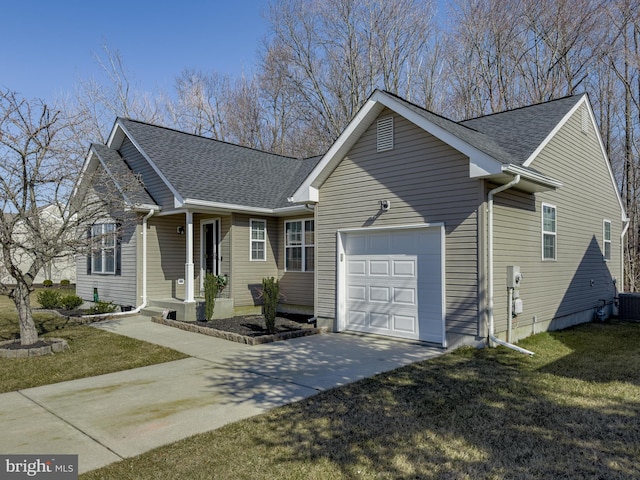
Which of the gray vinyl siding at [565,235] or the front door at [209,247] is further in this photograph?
the front door at [209,247]

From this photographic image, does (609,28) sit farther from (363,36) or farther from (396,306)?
(396,306)

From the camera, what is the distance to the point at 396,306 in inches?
360

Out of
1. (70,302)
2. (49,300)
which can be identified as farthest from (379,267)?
(49,300)

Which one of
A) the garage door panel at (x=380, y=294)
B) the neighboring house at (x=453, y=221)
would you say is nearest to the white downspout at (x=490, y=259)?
the neighboring house at (x=453, y=221)

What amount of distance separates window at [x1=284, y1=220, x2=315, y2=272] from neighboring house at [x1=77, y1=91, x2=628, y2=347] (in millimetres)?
39

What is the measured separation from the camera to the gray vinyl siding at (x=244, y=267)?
41.2 feet

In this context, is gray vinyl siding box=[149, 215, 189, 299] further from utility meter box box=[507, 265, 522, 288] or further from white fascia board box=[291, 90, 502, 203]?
utility meter box box=[507, 265, 522, 288]

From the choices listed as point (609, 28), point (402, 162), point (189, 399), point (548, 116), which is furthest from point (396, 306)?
point (609, 28)

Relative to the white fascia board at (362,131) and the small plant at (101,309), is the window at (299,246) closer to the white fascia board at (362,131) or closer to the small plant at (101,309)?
the white fascia board at (362,131)

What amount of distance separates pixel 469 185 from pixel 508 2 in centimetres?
1667

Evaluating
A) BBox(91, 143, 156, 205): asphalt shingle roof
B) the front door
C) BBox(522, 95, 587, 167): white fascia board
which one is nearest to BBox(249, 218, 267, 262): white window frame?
the front door

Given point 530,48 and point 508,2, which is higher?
point 508,2

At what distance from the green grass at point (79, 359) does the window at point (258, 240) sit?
4561mm

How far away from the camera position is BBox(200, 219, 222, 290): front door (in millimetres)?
13114
